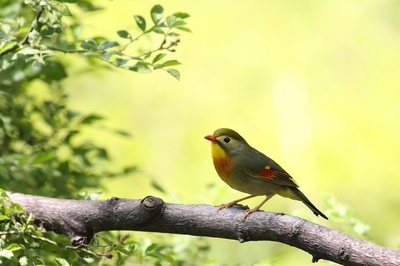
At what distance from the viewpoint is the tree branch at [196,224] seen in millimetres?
2621

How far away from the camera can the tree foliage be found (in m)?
3.12

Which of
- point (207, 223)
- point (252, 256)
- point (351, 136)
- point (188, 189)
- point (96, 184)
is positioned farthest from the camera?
point (351, 136)

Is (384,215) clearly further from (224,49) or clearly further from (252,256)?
(224,49)

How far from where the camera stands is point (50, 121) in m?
4.29

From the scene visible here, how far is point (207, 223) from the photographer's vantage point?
2.96m

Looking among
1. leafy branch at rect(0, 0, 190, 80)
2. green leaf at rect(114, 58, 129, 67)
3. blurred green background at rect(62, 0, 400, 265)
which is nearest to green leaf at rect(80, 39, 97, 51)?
leafy branch at rect(0, 0, 190, 80)

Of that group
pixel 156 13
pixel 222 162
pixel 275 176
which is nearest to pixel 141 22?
pixel 156 13

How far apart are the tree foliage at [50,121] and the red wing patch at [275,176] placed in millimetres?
619

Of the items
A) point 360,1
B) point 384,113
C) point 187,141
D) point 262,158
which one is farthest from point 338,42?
A: point 262,158

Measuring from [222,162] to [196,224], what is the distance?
878mm

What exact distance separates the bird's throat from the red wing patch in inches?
6.4

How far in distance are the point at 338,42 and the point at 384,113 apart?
1362 millimetres

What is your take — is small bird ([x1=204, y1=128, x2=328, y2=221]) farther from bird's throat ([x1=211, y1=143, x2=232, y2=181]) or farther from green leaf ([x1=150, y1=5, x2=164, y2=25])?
green leaf ([x1=150, y1=5, x2=164, y2=25])

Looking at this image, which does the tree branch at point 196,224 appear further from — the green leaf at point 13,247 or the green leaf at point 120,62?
the green leaf at point 120,62
